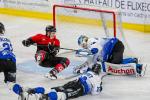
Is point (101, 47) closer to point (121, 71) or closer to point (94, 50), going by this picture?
point (94, 50)

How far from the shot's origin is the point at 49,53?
20.0 feet

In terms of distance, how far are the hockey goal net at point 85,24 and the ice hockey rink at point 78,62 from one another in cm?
4

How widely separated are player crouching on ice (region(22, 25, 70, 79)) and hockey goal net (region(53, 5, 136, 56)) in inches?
45.3

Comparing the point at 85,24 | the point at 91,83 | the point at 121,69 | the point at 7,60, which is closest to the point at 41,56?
the point at 7,60

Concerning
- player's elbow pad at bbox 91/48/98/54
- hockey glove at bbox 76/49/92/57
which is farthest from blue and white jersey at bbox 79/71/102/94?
hockey glove at bbox 76/49/92/57

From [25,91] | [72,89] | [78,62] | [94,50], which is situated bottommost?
[78,62]

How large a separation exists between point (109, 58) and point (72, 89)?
4.02 ft

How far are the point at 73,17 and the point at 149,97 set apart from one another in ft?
8.55

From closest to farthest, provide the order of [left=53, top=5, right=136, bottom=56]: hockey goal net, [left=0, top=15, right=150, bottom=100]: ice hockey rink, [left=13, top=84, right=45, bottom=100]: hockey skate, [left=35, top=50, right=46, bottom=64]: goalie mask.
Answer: [left=13, top=84, right=45, bottom=100]: hockey skate → [left=0, top=15, right=150, bottom=100]: ice hockey rink → [left=35, top=50, right=46, bottom=64]: goalie mask → [left=53, top=5, right=136, bottom=56]: hockey goal net

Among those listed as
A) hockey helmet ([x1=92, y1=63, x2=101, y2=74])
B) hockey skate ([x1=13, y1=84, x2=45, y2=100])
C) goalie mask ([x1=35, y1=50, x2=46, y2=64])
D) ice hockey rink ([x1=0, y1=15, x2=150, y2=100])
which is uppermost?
goalie mask ([x1=35, y1=50, x2=46, y2=64])

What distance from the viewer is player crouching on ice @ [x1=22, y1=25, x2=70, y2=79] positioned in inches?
236

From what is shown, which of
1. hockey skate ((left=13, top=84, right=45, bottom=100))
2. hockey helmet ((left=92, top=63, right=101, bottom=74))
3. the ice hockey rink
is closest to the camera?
hockey skate ((left=13, top=84, right=45, bottom=100))

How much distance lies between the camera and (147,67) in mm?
6625

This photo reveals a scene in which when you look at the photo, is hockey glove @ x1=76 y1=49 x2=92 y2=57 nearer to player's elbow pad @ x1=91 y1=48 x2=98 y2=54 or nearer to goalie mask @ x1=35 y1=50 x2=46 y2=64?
player's elbow pad @ x1=91 y1=48 x2=98 y2=54
